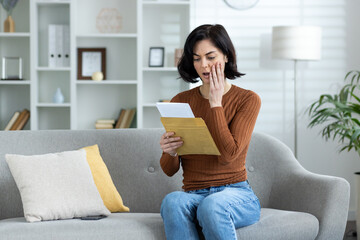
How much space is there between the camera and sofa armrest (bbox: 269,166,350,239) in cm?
240

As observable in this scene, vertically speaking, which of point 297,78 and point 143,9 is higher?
point 143,9

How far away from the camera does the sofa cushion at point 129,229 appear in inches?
86.8

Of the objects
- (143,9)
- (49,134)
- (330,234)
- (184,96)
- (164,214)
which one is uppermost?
(143,9)

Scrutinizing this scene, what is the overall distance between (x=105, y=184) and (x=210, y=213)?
77 centimetres

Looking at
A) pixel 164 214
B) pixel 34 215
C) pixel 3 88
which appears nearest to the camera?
pixel 164 214

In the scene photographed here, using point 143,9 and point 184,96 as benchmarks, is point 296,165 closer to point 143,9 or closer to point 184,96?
point 184,96

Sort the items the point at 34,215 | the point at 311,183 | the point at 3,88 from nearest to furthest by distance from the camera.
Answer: the point at 34,215, the point at 311,183, the point at 3,88

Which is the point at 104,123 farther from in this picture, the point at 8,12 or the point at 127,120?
the point at 8,12

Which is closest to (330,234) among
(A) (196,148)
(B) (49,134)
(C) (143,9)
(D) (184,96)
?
(A) (196,148)

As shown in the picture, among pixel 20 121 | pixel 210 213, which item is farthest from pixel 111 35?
pixel 210 213

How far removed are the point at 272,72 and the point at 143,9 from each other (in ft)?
3.92

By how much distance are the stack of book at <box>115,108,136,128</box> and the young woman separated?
1853 millimetres

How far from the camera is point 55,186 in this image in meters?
2.46

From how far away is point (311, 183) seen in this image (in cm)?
261
